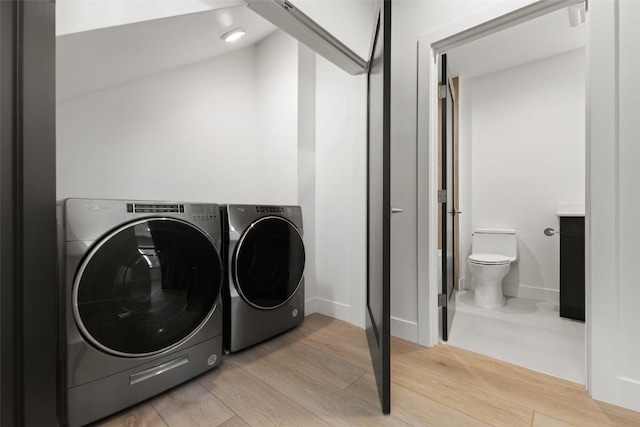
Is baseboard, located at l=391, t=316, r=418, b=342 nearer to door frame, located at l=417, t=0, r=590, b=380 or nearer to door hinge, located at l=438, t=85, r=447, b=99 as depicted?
door frame, located at l=417, t=0, r=590, b=380

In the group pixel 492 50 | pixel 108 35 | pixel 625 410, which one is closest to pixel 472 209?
pixel 492 50

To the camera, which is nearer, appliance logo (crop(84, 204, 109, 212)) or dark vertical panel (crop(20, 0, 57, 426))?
dark vertical panel (crop(20, 0, 57, 426))

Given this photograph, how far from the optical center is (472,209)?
319cm

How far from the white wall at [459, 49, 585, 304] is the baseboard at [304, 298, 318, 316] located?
191 centimetres

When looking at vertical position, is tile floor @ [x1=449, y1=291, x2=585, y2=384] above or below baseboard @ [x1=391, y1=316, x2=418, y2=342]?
below

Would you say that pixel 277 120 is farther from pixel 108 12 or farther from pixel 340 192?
pixel 108 12

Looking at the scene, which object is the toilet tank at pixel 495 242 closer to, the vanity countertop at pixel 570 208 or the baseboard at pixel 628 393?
the vanity countertop at pixel 570 208

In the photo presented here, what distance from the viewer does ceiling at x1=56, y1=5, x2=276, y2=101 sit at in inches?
44.4

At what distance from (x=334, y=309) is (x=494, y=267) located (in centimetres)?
148

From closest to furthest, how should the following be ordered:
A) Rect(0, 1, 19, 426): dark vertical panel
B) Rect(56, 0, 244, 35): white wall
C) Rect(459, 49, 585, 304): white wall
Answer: Rect(0, 1, 19, 426): dark vertical panel, Rect(56, 0, 244, 35): white wall, Rect(459, 49, 585, 304): white wall

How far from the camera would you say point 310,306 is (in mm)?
2215

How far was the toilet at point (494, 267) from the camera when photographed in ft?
8.11

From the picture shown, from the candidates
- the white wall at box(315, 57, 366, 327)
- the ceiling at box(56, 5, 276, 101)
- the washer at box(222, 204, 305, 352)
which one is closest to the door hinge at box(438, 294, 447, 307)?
the white wall at box(315, 57, 366, 327)

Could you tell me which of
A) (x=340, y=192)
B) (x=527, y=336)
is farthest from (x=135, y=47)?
(x=527, y=336)
